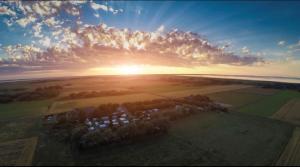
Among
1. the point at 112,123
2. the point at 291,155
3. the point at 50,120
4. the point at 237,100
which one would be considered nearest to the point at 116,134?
the point at 112,123

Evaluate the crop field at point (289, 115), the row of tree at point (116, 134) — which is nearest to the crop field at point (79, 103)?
the row of tree at point (116, 134)

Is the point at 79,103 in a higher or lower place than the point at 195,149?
lower

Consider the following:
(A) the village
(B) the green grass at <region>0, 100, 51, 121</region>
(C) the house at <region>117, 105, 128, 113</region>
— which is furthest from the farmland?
(C) the house at <region>117, 105, 128, 113</region>

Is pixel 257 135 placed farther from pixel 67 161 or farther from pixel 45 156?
pixel 45 156

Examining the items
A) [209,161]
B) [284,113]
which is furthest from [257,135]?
[284,113]

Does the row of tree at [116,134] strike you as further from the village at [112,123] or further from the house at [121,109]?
the house at [121,109]

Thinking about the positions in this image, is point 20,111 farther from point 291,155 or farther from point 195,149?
point 291,155

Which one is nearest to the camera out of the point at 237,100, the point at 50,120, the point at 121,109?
the point at 50,120
